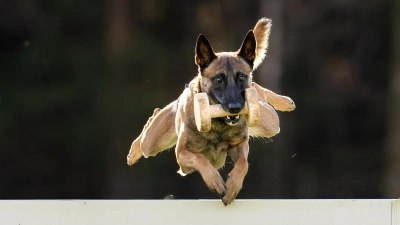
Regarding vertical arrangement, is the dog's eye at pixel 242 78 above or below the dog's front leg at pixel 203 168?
above

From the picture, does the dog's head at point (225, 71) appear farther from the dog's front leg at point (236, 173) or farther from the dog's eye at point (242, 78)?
the dog's front leg at point (236, 173)

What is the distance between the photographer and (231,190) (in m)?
5.19

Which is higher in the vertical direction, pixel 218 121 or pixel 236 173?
pixel 218 121

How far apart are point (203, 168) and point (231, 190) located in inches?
10.6

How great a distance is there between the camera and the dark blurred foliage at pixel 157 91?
51.8ft

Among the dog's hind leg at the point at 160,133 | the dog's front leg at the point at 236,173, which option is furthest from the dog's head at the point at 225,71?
the dog's hind leg at the point at 160,133

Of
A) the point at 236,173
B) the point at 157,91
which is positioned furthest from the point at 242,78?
the point at 157,91

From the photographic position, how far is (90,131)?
16.2 meters

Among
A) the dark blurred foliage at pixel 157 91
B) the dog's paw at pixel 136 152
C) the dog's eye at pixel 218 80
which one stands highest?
the dog's eye at pixel 218 80
